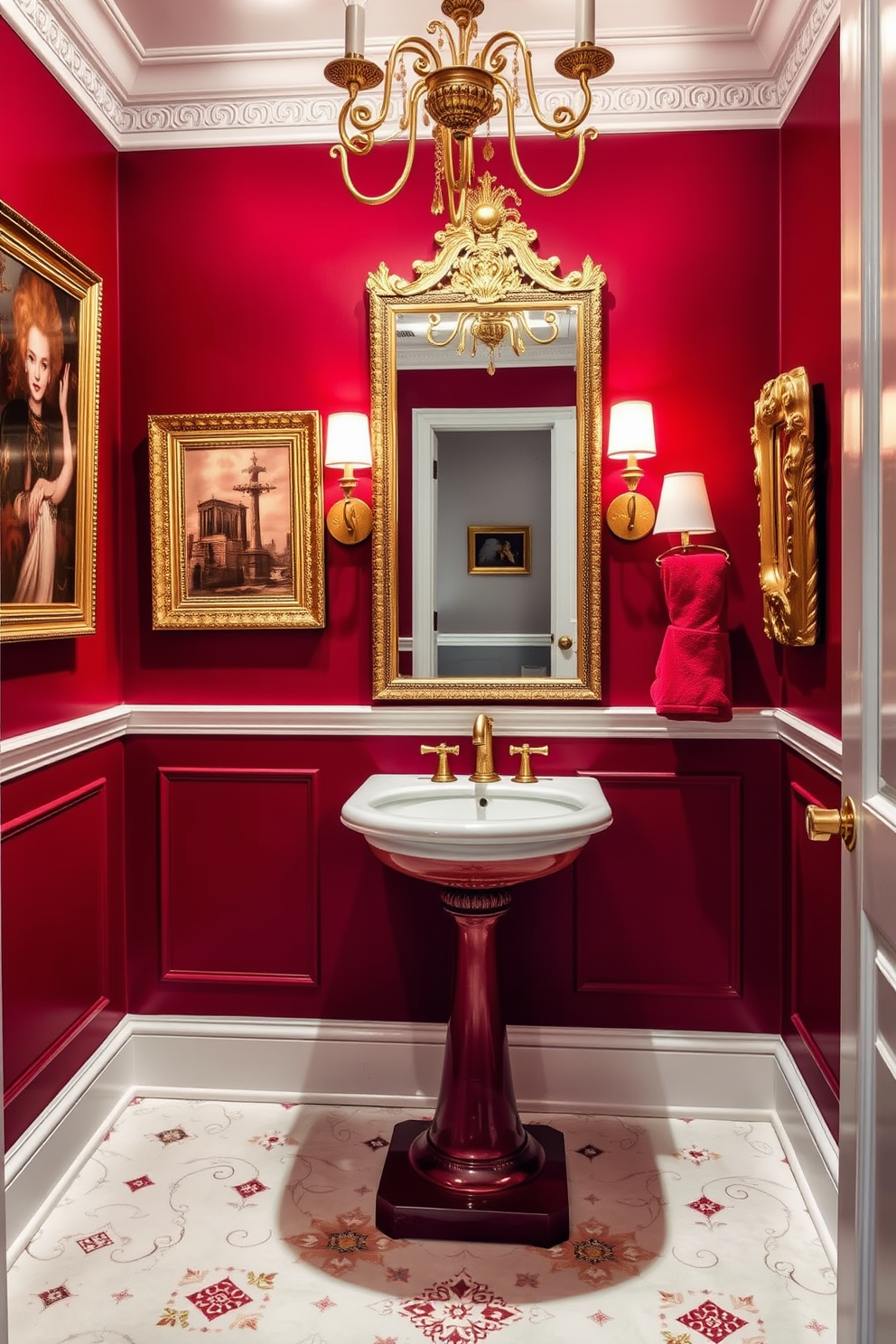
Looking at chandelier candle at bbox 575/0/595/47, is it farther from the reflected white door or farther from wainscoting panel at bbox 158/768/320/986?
wainscoting panel at bbox 158/768/320/986

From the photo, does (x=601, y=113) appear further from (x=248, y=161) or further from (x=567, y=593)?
(x=567, y=593)

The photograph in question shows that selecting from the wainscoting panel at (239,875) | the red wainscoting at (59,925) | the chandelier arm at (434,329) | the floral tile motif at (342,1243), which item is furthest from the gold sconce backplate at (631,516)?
the floral tile motif at (342,1243)

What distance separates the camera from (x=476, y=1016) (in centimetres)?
225

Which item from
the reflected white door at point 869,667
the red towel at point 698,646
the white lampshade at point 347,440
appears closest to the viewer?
the reflected white door at point 869,667

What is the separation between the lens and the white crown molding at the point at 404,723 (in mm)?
2547

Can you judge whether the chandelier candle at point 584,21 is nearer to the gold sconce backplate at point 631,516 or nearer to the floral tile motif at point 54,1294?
the gold sconce backplate at point 631,516

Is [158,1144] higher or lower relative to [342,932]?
lower

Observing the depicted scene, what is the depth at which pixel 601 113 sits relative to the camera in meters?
2.54

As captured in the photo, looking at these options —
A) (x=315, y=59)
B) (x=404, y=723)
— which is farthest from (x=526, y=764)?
(x=315, y=59)

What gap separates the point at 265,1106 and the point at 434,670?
1.26 metres

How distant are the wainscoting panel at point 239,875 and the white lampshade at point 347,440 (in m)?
0.85

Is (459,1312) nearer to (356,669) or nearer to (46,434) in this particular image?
(356,669)

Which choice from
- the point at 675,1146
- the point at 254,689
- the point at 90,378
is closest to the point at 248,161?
the point at 90,378

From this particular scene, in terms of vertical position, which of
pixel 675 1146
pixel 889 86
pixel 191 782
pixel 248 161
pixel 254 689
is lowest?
pixel 675 1146
